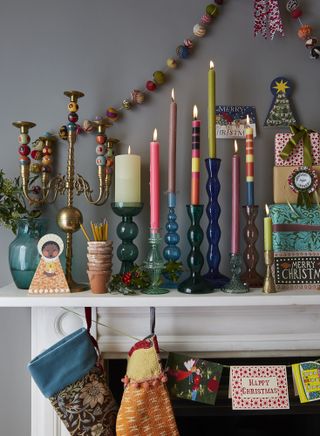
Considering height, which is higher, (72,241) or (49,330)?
(72,241)

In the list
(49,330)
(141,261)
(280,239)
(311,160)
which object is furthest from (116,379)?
(311,160)

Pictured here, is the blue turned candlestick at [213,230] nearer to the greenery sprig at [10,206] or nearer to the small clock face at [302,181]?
the small clock face at [302,181]

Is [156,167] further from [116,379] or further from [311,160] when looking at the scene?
[116,379]

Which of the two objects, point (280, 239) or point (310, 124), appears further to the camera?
point (310, 124)

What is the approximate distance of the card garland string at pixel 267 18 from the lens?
122 cm

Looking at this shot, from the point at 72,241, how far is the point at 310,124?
748mm

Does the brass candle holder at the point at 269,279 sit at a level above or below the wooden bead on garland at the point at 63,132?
below

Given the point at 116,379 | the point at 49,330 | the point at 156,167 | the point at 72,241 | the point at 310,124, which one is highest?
the point at 310,124

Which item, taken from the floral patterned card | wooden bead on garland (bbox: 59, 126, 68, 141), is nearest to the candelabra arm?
wooden bead on garland (bbox: 59, 126, 68, 141)

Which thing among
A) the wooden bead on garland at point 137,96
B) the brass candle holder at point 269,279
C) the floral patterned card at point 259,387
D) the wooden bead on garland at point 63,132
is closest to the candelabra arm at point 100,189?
the wooden bead on garland at point 63,132

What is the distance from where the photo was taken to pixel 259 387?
45.1 inches

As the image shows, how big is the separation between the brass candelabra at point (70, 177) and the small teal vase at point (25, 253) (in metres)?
0.07

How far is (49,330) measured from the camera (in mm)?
1180

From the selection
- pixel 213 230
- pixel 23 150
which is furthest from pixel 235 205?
pixel 23 150
